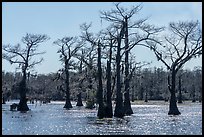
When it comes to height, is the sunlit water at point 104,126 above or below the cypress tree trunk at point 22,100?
below

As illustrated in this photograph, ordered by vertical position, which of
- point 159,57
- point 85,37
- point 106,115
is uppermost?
point 85,37

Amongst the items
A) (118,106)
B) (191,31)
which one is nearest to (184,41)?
(191,31)

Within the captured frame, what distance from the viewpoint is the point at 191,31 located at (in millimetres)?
59344

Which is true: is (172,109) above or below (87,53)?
below

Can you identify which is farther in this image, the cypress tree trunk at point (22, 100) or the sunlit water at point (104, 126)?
the cypress tree trunk at point (22, 100)

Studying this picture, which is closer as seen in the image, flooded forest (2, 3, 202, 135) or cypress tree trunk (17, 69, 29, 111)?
flooded forest (2, 3, 202, 135)

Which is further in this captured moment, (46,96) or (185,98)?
(185,98)

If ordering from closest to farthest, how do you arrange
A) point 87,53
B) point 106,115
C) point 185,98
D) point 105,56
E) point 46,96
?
point 106,115
point 105,56
point 87,53
point 46,96
point 185,98

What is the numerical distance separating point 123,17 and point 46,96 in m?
67.3

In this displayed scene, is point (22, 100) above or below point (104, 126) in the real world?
above

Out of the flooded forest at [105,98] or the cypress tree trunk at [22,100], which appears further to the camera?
the cypress tree trunk at [22,100]

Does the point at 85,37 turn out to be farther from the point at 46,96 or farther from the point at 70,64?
the point at 46,96

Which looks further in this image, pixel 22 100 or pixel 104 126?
pixel 22 100

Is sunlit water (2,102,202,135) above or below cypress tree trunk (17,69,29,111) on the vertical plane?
below
